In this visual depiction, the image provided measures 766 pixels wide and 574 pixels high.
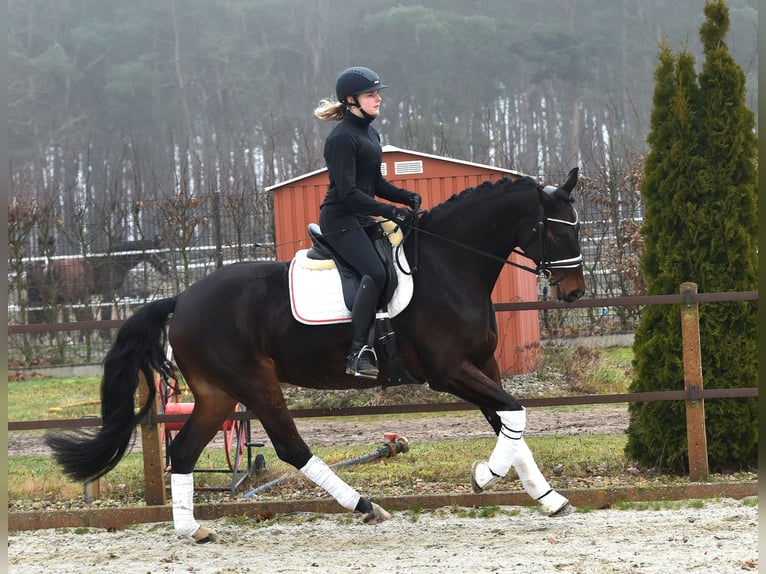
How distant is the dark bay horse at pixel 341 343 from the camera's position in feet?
20.5

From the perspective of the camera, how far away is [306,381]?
6582mm

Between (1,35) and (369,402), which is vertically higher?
(1,35)

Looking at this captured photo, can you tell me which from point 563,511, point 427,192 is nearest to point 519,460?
point 563,511

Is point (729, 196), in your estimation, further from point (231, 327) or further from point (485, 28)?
point (485, 28)

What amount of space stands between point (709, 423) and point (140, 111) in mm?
41912

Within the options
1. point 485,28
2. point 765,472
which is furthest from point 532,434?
point 485,28

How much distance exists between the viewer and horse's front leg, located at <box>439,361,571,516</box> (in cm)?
614

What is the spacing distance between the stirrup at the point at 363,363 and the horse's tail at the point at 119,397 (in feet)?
4.58

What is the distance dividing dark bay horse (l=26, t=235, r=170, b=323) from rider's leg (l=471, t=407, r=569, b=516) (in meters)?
13.3

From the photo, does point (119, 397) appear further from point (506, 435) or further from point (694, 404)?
point (694, 404)

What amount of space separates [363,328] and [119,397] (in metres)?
1.81

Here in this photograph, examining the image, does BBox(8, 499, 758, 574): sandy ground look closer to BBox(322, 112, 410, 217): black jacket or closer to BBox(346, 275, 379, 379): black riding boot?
BBox(346, 275, 379, 379): black riding boot

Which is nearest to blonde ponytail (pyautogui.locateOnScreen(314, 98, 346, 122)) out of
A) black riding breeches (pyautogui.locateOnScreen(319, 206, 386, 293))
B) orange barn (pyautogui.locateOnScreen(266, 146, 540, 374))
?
black riding breeches (pyautogui.locateOnScreen(319, 206, 386, 293))

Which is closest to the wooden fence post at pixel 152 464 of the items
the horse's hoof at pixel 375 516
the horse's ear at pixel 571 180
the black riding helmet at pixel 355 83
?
the horse's hoof at pixel 375 516
